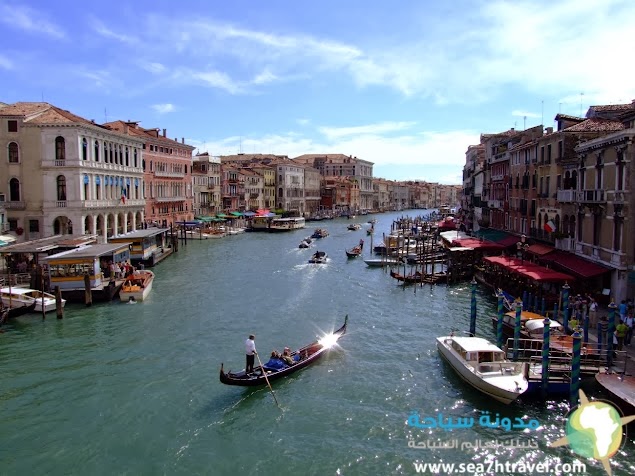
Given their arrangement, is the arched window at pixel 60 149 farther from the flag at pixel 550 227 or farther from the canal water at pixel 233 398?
the flag at pixel 550 227

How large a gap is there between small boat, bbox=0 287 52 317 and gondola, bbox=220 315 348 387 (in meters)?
10.3

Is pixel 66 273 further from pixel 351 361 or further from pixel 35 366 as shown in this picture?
pixel 351 361

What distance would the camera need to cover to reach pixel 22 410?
12461 millimetres

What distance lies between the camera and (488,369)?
43.9 ft

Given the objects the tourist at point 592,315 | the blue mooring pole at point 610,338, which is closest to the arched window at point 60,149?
the tourist at point 592,315

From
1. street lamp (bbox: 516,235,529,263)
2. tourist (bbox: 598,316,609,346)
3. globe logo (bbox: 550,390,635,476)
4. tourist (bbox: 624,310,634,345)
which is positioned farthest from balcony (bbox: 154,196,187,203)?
globe logo (bbox: 550,390,635,476)

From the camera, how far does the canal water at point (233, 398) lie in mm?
10516

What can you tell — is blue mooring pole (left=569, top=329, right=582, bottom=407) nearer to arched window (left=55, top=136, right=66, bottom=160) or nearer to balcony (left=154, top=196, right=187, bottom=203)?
arched window (left=55, top=136, right=66, bottom=160)

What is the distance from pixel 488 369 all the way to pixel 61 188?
27.9 meters

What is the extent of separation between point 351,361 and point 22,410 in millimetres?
8519

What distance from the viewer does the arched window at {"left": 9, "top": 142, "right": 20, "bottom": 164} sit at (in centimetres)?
3145

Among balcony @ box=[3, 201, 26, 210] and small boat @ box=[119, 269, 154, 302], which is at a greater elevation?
balcony @ box=[3, 201, 26, 210]

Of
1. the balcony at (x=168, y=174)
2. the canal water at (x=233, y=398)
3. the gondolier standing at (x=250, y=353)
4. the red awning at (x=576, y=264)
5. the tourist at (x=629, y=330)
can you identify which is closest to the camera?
the canal water at (x=233, y=398)

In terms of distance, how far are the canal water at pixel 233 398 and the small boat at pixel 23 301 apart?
47cm
